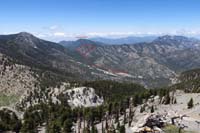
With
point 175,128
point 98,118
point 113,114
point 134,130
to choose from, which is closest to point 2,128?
point 98,118

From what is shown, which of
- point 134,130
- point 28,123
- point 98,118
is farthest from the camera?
point 98,118

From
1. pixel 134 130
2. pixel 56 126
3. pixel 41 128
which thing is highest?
pixel 134 130

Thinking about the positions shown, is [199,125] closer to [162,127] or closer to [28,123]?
[162,127]

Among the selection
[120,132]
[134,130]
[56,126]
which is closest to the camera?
[134,130]

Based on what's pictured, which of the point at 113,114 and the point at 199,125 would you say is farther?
the point at 113,114

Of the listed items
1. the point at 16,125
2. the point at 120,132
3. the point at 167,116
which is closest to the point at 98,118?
the point at 16,125

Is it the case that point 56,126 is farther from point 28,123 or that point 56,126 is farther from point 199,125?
point 199,125

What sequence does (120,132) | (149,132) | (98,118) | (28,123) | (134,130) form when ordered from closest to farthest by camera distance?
(149,132) < (134,130) < (120,132) < (28,123) < (98,118)

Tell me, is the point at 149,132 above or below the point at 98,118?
above

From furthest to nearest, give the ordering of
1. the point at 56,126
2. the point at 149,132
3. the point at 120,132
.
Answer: the point at 56,126 → the point at 120,132 → the point at 149,132
